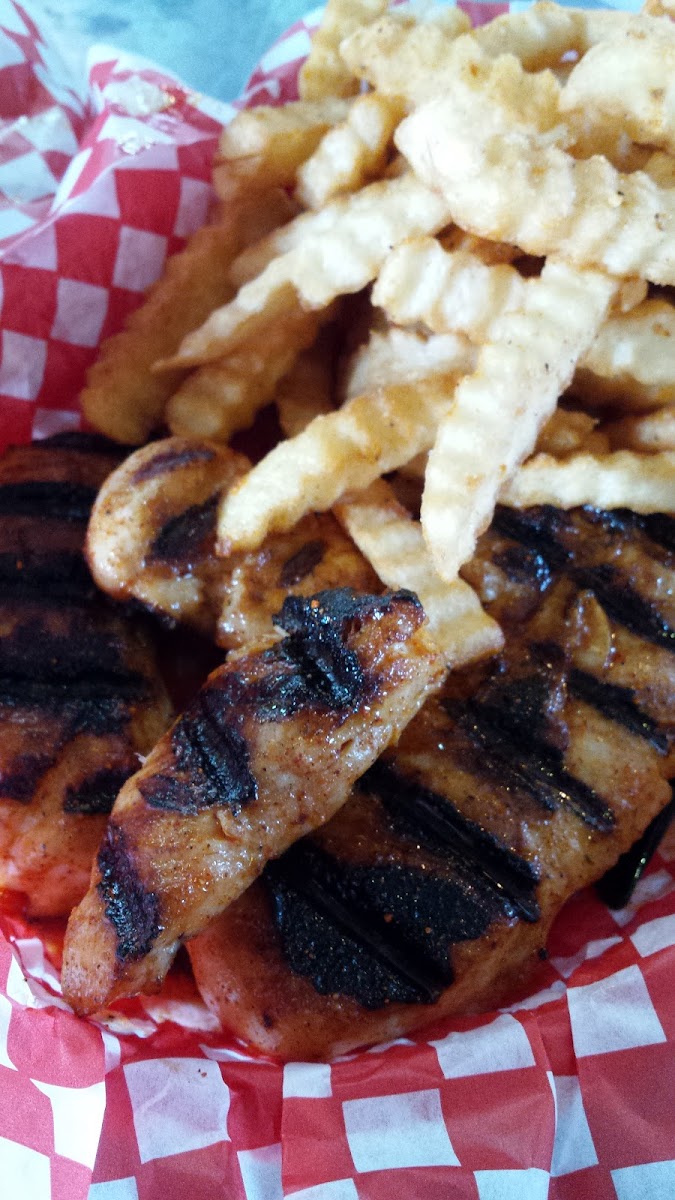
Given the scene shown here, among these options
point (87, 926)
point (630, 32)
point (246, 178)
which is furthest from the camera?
point (246, 178)

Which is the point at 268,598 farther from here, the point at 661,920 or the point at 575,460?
the point at 661,920

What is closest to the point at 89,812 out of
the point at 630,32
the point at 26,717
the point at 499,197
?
the point at 26,717

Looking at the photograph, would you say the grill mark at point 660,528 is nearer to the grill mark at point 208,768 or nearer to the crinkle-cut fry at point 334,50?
the grill mark at point 208,768

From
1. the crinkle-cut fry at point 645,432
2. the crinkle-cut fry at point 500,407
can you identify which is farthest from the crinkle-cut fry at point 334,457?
the crinkle-cut fry at point 645,432

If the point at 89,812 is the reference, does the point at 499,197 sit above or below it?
above

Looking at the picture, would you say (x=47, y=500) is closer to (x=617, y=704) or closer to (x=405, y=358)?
(x=405, y=358)

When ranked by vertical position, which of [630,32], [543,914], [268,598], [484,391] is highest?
[630,32]

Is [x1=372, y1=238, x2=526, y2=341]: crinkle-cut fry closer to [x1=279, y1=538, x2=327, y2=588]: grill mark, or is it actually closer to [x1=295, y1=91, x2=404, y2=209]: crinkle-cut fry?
[x1=295, y1=91, x2=404, y2=209]: crinkle-cut fry
